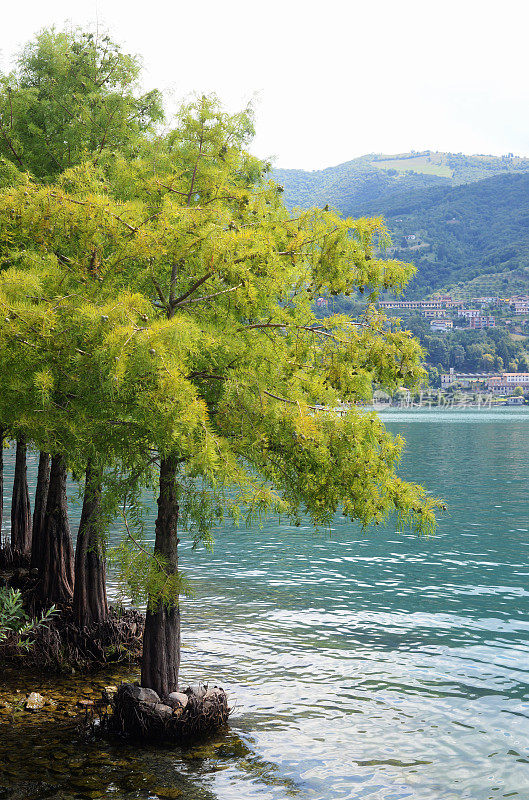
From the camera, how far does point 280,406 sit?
40.3 feet

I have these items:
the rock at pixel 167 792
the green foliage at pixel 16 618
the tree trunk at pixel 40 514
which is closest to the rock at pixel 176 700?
the rock at pixel 167 792

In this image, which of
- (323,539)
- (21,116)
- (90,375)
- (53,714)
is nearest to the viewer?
(90,375)

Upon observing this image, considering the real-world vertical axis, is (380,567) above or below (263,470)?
below

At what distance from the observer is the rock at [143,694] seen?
44.8 feet

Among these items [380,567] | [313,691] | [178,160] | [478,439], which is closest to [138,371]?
[178,160]

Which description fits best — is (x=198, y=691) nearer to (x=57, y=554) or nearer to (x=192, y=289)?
(x=192, y=289)

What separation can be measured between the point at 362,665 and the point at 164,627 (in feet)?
24.6

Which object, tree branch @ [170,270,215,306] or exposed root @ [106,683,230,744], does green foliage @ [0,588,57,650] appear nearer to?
exposed root @ [106,683,230,744]

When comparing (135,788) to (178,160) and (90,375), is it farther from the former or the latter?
(178,160)

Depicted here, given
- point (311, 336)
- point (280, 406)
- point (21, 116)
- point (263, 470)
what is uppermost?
point (21, 116)

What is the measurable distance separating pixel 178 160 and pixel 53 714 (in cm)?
1065

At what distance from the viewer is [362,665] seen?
19.7m

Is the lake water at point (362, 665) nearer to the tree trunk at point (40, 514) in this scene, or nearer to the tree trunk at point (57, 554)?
the tree trunk at point (57, 554)

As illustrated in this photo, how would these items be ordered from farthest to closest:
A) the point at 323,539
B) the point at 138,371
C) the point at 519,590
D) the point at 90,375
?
the point at 323,539 → the point at 519,590 → the point at 90,375 → the point at 138,371
